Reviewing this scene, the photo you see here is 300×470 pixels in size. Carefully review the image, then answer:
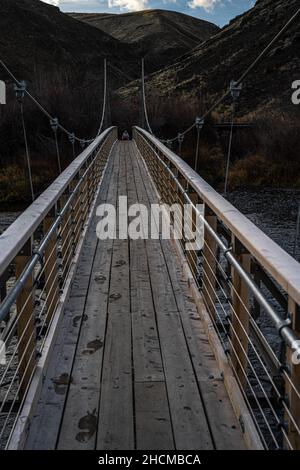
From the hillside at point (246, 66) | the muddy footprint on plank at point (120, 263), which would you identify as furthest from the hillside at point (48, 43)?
the muddy footprint on plank at point (120, 263)

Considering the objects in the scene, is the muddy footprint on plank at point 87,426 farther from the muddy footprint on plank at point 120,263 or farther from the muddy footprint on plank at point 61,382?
the muddy footprint on plank at point 120,263

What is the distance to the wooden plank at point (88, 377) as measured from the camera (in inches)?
86.8

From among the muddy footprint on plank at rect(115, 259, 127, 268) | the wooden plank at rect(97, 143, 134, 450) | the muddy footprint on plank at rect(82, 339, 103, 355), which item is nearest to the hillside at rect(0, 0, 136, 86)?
the muddy footprint on plank at rect(115, 259, 127, 268)

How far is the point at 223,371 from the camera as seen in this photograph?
8.80 ft

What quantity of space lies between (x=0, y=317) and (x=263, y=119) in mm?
28932

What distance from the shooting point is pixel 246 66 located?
153ft

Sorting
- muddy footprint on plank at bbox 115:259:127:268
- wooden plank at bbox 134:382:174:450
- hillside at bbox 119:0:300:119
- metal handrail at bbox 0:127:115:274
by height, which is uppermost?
hillside at bbox 119:0:300:119

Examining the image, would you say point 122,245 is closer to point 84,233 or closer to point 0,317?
point 84,233

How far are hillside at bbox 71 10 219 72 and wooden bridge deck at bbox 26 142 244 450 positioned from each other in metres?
78.5

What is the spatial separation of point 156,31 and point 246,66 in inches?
2893

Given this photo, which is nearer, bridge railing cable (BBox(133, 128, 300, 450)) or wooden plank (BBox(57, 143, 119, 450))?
bridge railing cable (BBox(133, 128, 300, 450))

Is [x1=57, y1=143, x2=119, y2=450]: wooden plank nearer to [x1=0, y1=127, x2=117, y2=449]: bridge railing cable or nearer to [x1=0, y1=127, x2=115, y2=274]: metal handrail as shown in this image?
[x1=0, y1=127, x2=117, y2=449]: bridge railing cable

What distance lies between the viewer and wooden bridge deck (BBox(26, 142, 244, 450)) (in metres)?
2.22

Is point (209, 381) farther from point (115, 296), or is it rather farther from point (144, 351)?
point (115, 296)
